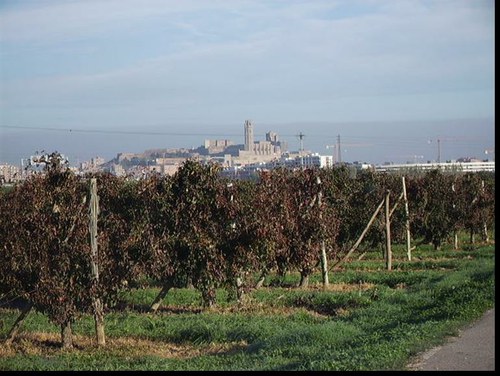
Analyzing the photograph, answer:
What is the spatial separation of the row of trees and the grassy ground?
2.42 ft

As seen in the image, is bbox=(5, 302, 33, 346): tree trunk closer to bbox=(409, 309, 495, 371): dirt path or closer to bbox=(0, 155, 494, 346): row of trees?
bbox=(0, 155, 494, 346): row of trees

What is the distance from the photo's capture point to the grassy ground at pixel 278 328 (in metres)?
10.8

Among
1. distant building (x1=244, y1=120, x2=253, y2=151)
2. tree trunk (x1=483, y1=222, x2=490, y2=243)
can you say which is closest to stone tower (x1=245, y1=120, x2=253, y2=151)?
distant building (x1=244, y1=120, x2=253, y2=151)

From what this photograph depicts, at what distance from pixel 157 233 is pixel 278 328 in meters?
3.23

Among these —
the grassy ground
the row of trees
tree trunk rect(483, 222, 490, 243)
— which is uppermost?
the row of trees

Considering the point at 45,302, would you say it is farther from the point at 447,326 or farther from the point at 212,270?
the point at 447,326

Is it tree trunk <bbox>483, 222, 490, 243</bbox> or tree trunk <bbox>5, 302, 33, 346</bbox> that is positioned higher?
Result: tree trunk <bbox>5, 302, 33, 346</bbox>

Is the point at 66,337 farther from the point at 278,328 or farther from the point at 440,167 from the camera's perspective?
the point at 440,167

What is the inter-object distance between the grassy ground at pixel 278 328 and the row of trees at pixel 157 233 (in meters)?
0.74

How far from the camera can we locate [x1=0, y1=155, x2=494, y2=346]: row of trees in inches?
533

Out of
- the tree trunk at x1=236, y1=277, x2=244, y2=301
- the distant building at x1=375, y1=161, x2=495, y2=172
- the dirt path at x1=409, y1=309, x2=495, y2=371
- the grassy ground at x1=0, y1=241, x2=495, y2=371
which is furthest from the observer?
the distant building at x1=375, y1=161, x2=495, y2=172

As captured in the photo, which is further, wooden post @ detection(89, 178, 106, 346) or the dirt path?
wooden post @ detection(89, 178, 106, 346)

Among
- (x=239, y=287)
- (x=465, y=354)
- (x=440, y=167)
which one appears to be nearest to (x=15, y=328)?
(x=239, y=287)

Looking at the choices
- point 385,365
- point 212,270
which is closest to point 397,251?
point 212,270
